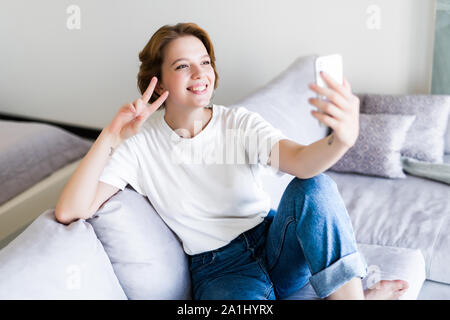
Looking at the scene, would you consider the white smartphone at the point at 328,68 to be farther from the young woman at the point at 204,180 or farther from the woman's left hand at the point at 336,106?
the young woman at the point at 204,180

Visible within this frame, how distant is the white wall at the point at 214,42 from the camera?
92.7 inches

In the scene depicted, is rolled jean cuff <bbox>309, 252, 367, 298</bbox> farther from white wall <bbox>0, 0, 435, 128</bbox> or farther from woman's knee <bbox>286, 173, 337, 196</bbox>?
white wall <bbox>0, 0, 435, 128</bbox>

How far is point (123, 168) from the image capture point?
1.35 metres

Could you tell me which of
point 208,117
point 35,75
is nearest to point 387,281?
point 208,117

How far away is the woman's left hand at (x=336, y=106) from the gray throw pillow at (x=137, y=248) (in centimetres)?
59

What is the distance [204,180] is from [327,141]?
1.32 ft

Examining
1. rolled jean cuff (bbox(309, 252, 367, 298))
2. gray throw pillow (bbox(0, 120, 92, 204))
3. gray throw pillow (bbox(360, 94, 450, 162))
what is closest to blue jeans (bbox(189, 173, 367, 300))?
rolled jean cuff (bbox(309, 252, 367, 298))

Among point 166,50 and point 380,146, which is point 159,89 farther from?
point 380,146

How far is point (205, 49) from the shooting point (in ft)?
4.72

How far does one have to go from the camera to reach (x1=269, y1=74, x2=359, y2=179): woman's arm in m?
0.99

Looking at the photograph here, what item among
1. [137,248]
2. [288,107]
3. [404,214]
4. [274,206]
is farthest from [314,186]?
[288,107]

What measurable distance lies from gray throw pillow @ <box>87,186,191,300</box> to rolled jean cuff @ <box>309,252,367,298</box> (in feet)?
1.34

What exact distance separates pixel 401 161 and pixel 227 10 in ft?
3.99

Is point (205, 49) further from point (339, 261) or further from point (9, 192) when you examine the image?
point (9, 192)
